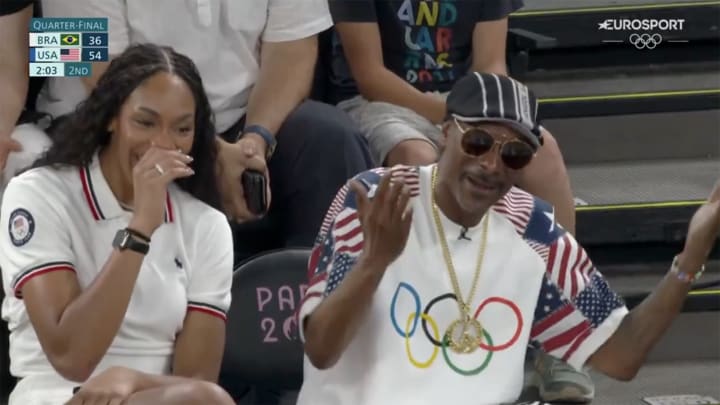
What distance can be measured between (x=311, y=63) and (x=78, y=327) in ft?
4.02

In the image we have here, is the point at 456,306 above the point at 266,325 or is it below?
above

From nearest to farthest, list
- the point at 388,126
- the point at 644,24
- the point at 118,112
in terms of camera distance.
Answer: the point at 118,112 → the point at 388,126 → the point at 644,24

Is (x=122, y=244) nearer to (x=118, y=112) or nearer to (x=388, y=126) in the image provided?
(x=118, y=112)

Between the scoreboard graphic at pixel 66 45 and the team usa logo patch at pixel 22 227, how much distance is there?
80 cm

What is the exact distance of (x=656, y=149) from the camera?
406cm

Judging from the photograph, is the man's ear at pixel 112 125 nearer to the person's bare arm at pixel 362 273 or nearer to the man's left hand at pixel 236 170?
the man's left hand at pixel 236 170

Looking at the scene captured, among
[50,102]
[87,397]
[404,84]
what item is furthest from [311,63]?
[87,397]

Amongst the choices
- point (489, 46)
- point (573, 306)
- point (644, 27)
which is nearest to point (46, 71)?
point (489, 46)

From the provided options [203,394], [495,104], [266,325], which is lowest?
[266,325]

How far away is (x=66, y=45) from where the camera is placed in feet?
10.2

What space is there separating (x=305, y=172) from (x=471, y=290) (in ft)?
2.83

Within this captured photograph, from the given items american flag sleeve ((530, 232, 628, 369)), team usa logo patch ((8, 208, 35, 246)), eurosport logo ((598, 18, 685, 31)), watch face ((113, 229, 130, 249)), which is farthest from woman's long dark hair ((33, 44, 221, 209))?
eurosport logo ((598, 18, 685, 31))

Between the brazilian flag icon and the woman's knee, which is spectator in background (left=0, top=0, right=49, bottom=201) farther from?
the woman's knee

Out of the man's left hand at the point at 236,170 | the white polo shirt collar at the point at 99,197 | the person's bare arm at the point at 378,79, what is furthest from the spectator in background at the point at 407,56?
the white polo shirt collar at the point at 99,197
